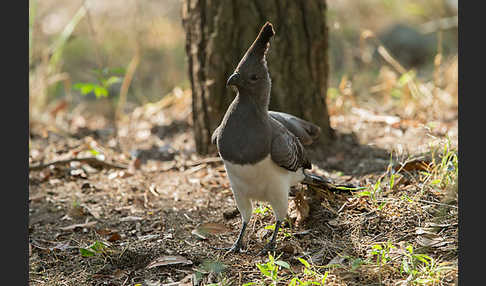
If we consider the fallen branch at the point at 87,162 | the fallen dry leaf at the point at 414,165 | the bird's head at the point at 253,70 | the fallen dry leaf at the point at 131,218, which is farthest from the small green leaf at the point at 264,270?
the fallen branch at the point at 87,162

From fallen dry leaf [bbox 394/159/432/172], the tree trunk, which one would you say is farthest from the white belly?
the tree trunk

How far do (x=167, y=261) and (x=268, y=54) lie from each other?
2.31 m

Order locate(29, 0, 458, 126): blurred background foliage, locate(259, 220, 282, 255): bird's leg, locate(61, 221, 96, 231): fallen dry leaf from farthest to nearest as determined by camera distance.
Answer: locate(29, 0, 458, 126): blurred background foliage
locate(61, 221, 96, 231): fallen dry leaf
locate(259, 220, 282, 255): bird's leg

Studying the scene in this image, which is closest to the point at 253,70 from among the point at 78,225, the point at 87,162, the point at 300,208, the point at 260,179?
the point at 260,179

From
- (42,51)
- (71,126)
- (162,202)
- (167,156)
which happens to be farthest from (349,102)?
(42,51)

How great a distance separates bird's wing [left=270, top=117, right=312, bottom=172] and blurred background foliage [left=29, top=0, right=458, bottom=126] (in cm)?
264

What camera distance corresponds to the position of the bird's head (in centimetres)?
346

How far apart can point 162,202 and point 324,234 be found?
5.07 ft

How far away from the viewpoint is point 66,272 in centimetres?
378

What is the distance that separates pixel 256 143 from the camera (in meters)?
3.50

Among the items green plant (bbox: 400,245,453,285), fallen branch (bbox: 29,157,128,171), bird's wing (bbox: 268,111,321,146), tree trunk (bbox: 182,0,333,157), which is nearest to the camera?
green plant (bbox: 400,245,453,285)

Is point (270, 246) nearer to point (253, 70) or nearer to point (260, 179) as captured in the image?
point (260, 179)

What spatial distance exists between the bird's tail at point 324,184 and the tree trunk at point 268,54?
1.20 meters

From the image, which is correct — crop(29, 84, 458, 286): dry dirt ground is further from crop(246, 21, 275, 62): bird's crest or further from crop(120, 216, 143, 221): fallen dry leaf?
crop(246, 21, 275, 62): bird's crest
